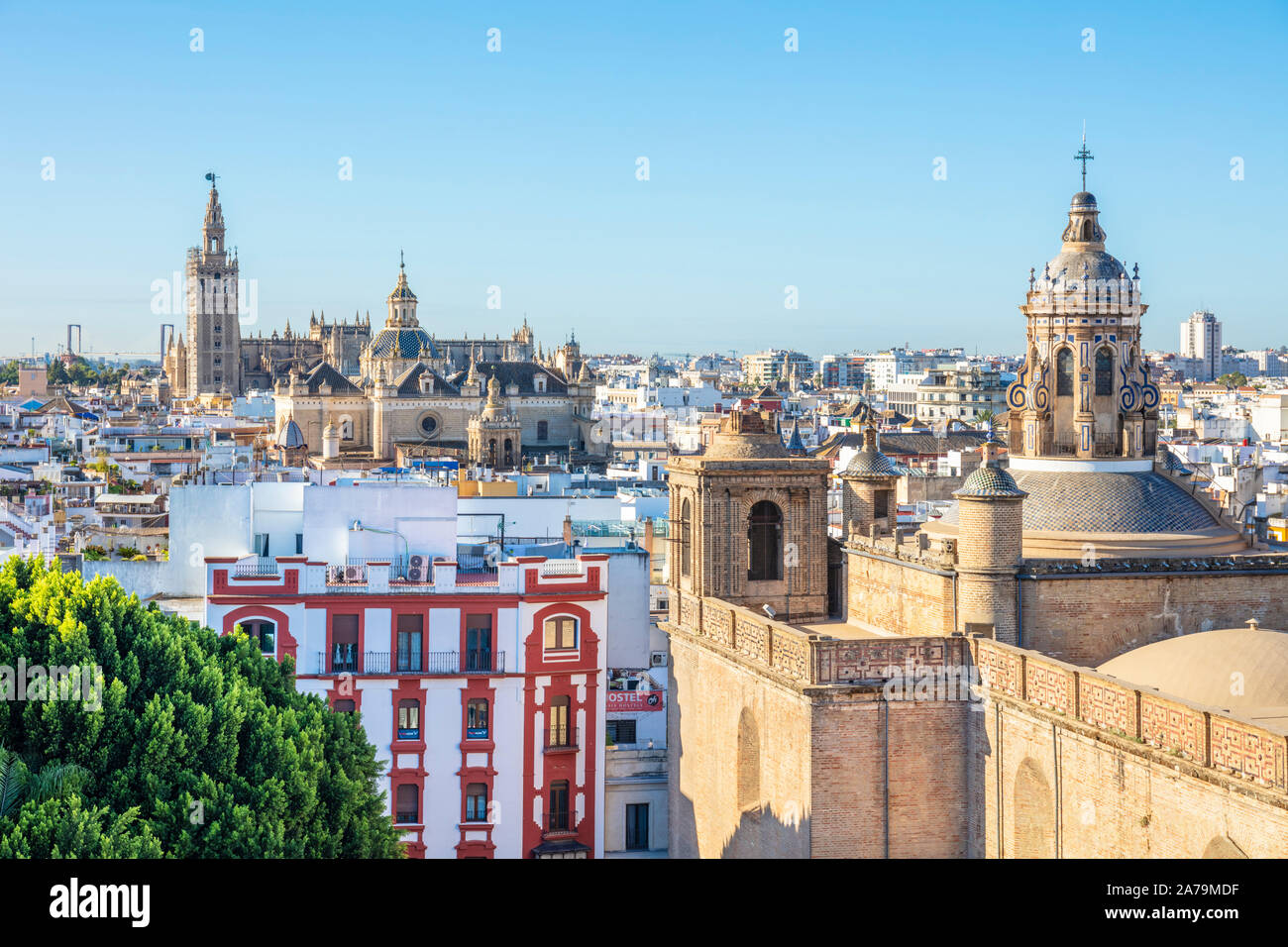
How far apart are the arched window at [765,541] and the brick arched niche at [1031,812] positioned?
6.11 meters

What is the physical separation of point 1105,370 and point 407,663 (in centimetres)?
1080

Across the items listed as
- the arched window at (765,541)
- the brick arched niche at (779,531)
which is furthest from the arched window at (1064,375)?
the arched window at (765,541)

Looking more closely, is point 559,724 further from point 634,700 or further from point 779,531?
point 779,531

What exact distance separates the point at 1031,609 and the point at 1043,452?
8.85 ft

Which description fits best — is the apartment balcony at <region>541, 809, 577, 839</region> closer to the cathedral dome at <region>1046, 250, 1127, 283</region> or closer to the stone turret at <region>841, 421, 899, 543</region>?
the stone turret at <region>841, 421, 899, 543</region>

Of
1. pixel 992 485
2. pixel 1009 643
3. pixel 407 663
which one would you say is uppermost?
pixel 992 485

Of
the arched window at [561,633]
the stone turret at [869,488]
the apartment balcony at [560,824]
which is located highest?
the stone turret at [869,488]

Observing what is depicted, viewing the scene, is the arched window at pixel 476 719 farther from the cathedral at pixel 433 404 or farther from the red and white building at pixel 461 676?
the cathedral at pixel 433 404

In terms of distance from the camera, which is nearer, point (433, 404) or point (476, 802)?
point (476, 802)

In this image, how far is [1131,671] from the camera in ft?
50.6

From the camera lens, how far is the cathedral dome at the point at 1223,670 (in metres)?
14.1

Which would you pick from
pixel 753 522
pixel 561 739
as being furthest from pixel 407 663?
pixel 753 522

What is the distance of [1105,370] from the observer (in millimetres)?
19031
